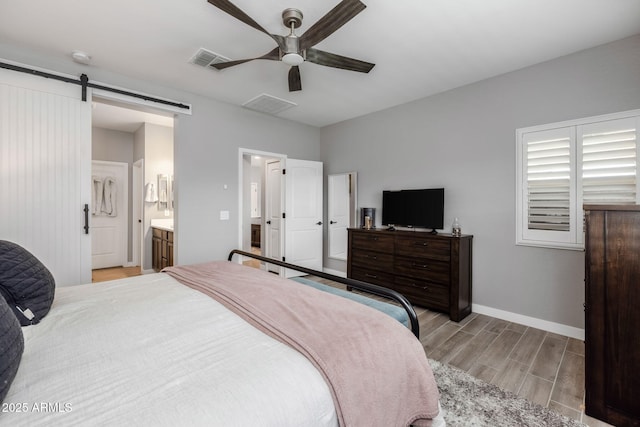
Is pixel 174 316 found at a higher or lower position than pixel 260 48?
lower

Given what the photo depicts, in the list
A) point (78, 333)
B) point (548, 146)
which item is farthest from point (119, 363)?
point (548, 146)

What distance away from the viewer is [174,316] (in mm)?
1427

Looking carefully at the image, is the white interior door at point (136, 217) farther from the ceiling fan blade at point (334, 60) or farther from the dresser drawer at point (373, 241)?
the ceiling fan blade at point (334, 60)

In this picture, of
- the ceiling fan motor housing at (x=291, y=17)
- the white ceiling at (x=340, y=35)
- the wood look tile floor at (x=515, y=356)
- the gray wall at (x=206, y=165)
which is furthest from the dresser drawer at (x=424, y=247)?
the ceiling fan motor housing at (x=291, y=17)

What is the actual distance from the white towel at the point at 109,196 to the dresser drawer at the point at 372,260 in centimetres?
493

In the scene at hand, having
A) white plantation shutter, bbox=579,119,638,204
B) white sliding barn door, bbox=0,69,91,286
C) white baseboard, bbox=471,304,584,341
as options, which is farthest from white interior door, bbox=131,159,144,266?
white plantation shutter, bbox=579,119,638,204

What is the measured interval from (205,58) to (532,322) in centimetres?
435

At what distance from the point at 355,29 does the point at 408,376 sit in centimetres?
254

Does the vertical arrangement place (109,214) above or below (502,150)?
below

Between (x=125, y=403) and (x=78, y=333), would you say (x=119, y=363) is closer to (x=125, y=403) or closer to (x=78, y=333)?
(x=125, y=403)

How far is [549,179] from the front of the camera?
289 cm

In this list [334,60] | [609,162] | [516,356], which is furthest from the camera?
[609,162]

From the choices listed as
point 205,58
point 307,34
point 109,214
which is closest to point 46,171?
point 205,58

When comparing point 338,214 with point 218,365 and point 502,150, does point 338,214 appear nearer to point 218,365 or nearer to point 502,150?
point 502,150
